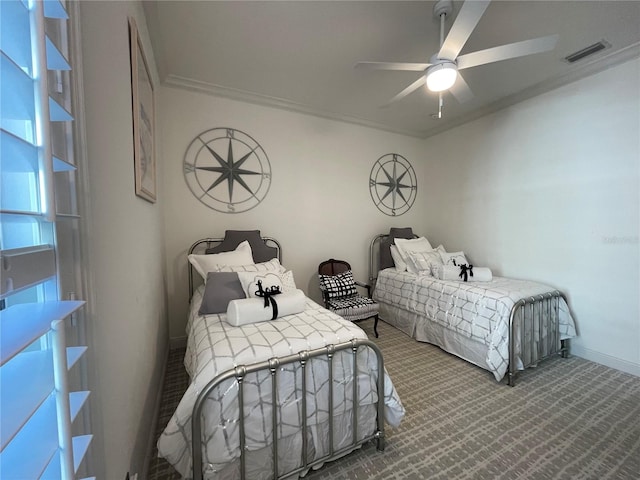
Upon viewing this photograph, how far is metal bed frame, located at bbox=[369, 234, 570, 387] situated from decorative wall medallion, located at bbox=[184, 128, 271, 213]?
2.84 m

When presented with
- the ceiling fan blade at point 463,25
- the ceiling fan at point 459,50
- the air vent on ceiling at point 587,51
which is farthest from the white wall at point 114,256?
the air vent on ceiling at point 587,51

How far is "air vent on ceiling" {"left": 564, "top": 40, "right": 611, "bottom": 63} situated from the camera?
2117 mm

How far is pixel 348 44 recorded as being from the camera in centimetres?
212

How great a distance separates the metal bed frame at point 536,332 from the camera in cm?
214

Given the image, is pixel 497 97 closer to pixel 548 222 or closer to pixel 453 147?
pixel 453 147

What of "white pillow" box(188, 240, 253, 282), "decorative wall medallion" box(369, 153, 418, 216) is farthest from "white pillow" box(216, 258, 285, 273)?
"decorative wall medallion" box(369, 153, 418, 216)

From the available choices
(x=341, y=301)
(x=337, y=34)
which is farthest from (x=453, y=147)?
(x=341, y=301)

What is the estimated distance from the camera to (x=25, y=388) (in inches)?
15.3

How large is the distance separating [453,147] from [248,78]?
3.02m

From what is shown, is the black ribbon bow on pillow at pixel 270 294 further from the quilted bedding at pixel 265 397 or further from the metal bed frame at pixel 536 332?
the metal bed frame at pixel 536 332

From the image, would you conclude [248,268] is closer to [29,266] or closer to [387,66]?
[29,266]

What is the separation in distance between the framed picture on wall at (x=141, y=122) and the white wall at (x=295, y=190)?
926 millimetres

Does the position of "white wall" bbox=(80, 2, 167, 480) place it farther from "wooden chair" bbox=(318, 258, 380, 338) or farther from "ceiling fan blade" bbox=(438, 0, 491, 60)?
"wooden chair" bbox=(318, 258, 380, 338)

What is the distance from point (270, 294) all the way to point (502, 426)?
5.93 ft
